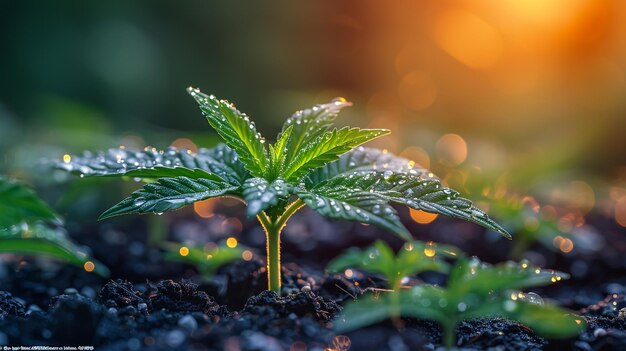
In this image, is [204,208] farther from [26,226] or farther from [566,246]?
[566,246]

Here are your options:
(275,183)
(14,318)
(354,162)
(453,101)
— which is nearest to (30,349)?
(14,318)

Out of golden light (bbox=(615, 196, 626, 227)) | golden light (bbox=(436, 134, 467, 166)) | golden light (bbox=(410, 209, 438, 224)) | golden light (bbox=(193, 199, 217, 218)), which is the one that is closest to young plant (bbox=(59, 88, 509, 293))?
golden light (bbox=(410, 209, 438, 224))

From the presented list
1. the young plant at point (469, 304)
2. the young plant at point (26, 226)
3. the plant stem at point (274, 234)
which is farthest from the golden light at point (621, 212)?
the young plant at point (26, 226)

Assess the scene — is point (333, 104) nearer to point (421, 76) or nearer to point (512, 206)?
point (512, 206)

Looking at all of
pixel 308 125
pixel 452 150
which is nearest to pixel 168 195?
pixel 308 125

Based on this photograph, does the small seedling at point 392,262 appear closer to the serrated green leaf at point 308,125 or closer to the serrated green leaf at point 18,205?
the serrated green leaf at point 308,125

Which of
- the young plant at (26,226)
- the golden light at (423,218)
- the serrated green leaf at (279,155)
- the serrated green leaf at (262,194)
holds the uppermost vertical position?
the golden light at (423,218)
